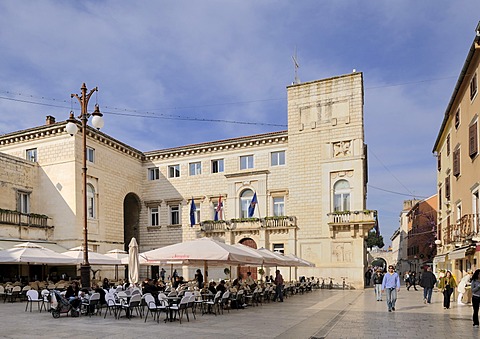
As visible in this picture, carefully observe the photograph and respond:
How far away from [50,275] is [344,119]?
70.8 feet

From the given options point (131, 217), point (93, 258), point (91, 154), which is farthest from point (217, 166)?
point (93, 258)

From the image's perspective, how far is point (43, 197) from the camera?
30953mm

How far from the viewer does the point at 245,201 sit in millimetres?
35344

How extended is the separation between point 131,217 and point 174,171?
18.3ft

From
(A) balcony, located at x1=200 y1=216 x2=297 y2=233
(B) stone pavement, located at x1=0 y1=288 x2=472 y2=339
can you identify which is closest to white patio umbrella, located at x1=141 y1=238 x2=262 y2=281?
(B) stone pavement, located at x1=0 y1=288 x2=472 y2=339

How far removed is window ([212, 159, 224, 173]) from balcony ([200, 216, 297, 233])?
4.12m

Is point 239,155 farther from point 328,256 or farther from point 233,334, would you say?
point 233,334

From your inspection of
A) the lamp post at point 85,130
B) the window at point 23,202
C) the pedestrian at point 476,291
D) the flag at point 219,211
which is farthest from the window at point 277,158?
the pedestrian at point 476,291

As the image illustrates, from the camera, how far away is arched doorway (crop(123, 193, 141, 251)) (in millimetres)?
38866

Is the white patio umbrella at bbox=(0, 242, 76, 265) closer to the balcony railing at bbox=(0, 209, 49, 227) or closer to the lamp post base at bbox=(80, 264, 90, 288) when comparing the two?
the balcony railing at bbox=(0, 209, 49, 227)

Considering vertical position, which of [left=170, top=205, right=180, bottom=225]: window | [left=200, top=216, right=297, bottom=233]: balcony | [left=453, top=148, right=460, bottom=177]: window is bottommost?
[left=200, top=216, right=297, bottom=233]: balcony

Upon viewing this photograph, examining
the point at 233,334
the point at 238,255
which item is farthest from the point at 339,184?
the point at 233,334

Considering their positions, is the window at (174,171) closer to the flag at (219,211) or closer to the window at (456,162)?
the flag at (219,211)

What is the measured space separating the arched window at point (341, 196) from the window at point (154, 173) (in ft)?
49.3
